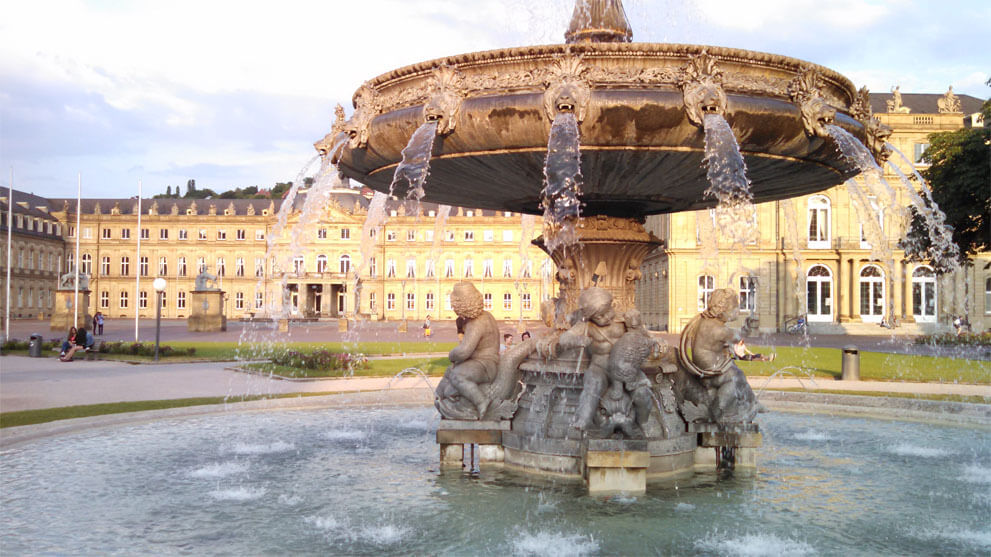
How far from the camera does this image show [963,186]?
84.4ft

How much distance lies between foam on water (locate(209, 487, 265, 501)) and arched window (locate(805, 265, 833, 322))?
158 feet

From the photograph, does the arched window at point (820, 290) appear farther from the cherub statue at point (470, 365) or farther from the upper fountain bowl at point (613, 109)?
the cherub statue at point (470, 365)

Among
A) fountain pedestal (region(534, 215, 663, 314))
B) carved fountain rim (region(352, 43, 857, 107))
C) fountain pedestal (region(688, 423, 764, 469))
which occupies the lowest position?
fountain pedestal (region(688, 423, 764, 469))

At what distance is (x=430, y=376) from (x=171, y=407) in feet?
25.4

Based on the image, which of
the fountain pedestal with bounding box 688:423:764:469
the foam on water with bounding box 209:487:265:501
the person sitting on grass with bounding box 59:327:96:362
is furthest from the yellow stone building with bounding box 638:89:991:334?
the foam on water with bounding box 209:487:265:501

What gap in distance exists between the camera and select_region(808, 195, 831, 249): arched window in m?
49.2

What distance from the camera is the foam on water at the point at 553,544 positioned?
14.6ft

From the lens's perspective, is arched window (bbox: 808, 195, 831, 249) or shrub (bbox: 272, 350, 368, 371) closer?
shrub (bbox: 272, 350, 368, 371)

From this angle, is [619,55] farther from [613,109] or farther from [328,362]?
[328,362]

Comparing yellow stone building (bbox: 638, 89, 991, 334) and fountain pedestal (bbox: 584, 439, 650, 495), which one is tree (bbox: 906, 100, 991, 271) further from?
fountain pedestal (bbox: 584, 439, 650, 495)

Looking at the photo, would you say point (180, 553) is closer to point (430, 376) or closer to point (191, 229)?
point (430, 376)

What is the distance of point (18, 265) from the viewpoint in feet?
261

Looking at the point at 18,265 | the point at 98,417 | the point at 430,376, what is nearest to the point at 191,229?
the point at 18,265

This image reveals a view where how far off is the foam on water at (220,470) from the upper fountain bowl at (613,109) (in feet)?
10.1
